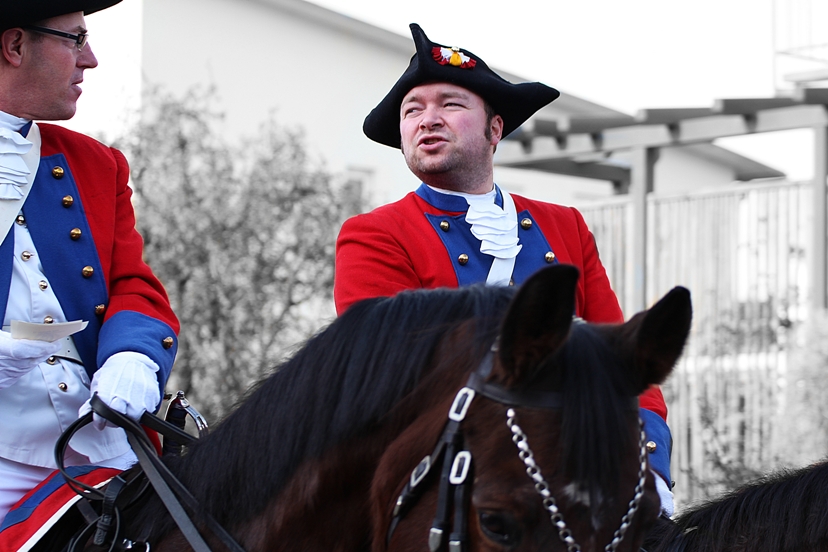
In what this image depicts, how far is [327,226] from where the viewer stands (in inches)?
440

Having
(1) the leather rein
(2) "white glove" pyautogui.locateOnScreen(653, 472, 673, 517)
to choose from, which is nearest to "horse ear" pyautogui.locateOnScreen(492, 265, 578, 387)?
(1) the leather rein

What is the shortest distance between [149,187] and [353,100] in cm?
629

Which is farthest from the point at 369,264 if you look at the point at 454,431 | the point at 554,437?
the point at 554,437

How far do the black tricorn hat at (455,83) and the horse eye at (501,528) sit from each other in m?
1.78

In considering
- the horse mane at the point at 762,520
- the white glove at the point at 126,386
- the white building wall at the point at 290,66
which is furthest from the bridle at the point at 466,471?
the white building wall at the point at 290,66

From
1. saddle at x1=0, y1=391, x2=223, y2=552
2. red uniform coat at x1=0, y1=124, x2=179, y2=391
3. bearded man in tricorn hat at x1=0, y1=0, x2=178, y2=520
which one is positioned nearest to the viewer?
saddle at x1=0, y1=391, x2=223, y2=552

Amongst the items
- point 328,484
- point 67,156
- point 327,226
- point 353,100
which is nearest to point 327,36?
point 353,100

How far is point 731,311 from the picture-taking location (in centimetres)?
912

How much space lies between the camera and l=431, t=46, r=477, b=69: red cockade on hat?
323 cm

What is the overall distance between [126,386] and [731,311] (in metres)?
7.40

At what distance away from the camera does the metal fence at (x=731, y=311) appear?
8594 millimetres

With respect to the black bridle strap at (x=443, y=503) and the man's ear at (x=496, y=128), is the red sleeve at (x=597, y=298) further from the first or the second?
the black bridle strap at (x=443, y=503)

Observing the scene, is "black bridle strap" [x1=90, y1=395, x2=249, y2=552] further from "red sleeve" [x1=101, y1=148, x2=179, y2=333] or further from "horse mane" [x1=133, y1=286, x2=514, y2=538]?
"red sleeve" [x1=101, y1=148, x2=179, y2=333]

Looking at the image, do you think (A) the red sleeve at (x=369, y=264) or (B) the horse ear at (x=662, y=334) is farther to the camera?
(A) the red sleeve at (x=369, y=264)
